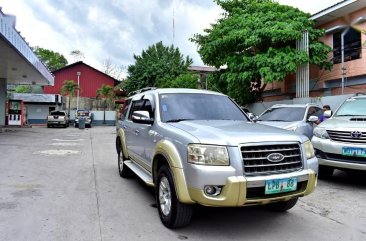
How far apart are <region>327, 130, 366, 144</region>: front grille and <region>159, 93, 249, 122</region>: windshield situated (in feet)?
Result: 7.36

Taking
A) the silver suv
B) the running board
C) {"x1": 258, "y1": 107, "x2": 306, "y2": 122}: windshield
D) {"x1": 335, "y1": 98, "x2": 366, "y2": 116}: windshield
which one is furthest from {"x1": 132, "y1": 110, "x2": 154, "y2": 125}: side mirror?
{"x1": 258, "y1": 107, "x2": 306, "y2": 122}: windshield

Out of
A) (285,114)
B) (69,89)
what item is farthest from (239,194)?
(69,89)

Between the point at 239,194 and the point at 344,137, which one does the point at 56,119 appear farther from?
the point at 239,194

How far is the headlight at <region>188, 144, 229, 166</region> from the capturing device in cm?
373

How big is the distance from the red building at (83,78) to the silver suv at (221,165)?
4158 cm

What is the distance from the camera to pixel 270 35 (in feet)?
48.3

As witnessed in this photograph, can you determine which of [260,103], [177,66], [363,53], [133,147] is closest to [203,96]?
[133,147]

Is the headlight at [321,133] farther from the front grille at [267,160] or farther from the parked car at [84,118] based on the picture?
the parked car at [84,118]

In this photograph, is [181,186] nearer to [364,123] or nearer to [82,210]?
[82,210]

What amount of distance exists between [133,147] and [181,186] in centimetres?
262

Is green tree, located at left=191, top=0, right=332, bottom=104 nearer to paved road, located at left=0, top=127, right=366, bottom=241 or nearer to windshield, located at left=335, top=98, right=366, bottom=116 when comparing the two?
windshield, located at left=335, top=98, right=366, bottom=116

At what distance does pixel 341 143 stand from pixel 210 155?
3816 mm

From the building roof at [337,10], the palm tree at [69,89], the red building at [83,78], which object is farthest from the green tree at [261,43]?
the red building at [83,78]

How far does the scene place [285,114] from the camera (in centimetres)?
977
